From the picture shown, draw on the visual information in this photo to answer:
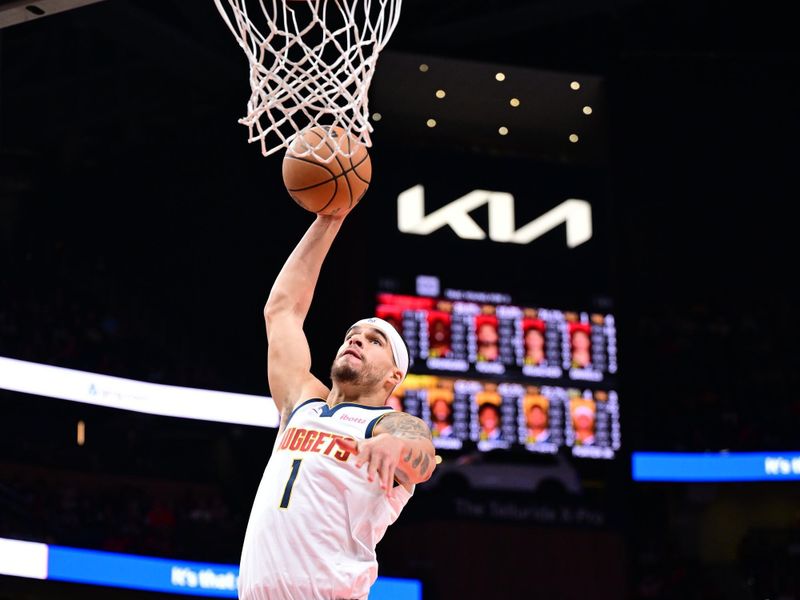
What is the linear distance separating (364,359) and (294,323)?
425 mm

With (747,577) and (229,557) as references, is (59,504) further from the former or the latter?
(747,577)

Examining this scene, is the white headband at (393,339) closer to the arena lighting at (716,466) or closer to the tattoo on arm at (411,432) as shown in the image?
the tattoo on arm at (411,432)

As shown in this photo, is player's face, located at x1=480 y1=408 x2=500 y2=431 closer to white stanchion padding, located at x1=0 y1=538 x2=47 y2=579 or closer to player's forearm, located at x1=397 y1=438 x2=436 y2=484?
white stanchion padding, located at x1=0 y1=538 x2=47 y2=579

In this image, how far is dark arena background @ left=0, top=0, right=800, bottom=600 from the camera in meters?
13.0

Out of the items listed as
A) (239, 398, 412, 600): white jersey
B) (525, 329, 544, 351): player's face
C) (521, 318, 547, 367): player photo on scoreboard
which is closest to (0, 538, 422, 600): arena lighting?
(521, 318, 547, 367): player photo on scoreboard

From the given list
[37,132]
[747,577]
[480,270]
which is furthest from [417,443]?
[37,132]

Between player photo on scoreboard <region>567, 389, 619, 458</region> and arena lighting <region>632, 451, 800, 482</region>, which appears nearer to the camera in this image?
player photo on scoreboard <region>567, 389, 619, 458</region>

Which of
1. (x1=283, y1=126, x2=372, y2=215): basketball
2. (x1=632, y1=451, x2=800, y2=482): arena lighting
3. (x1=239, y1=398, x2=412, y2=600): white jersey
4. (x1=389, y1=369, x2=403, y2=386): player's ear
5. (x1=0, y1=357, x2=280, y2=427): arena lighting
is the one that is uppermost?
(x1=0, y1=357, x2=280, y2=427): arena lighting

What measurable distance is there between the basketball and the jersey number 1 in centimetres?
104

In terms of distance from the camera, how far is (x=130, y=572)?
12250 millimetres

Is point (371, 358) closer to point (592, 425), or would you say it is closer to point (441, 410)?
point (441, 410)

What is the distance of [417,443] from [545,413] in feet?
29.8

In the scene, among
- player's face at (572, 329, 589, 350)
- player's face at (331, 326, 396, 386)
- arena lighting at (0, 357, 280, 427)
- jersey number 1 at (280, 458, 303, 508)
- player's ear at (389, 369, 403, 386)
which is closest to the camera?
jersey number 1 at (280, 458, 303, 508)

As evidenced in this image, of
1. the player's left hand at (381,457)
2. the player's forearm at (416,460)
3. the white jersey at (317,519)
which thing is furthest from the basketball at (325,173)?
the player's left hand at (381,457)
